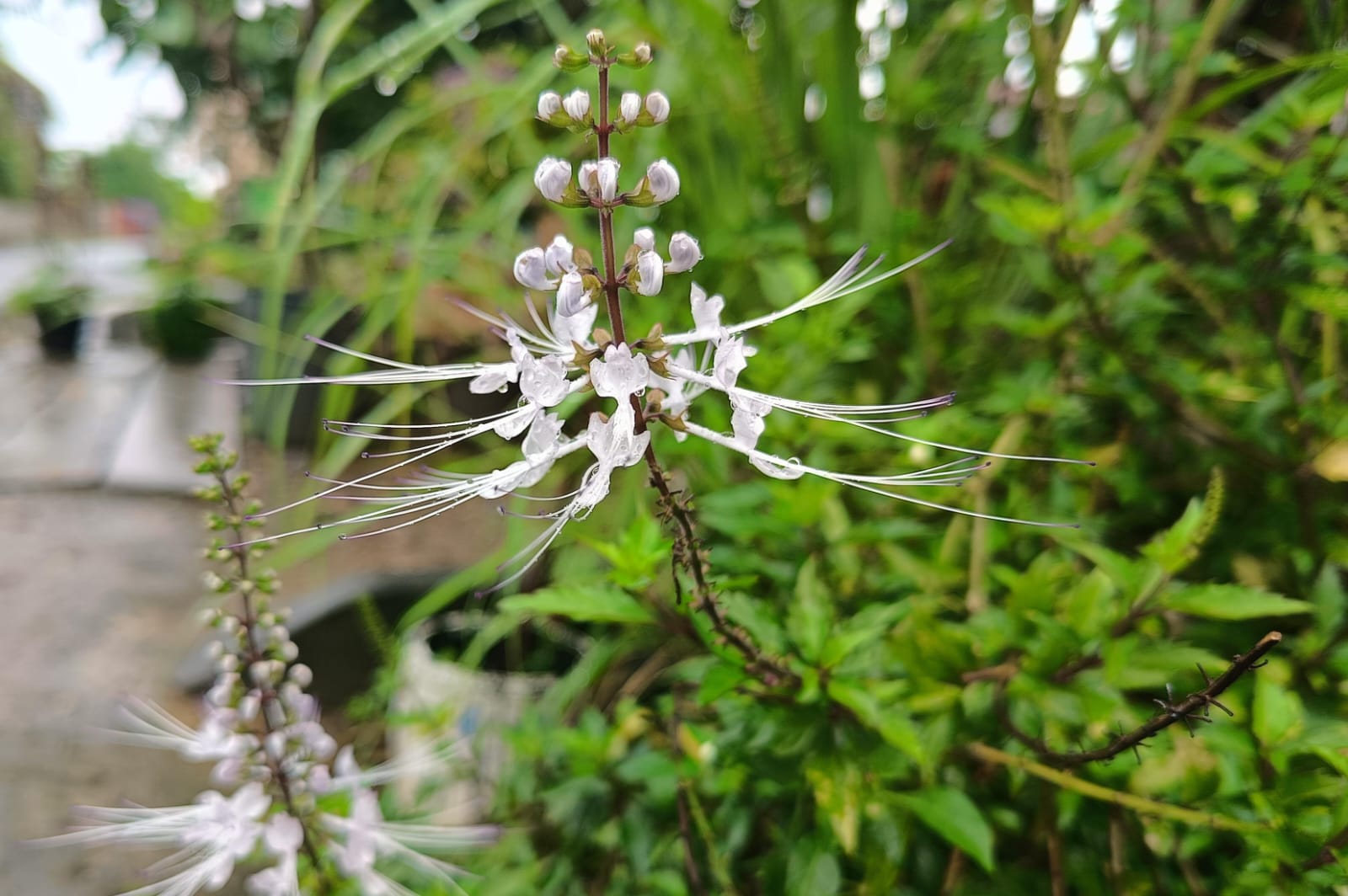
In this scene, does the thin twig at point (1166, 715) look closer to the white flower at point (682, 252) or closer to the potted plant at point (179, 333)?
the white flower at point (682, 252)

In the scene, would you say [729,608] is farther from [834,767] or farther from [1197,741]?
[1197,741]

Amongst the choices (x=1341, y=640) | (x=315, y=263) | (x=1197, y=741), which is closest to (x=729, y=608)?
(x=1197, y=741)

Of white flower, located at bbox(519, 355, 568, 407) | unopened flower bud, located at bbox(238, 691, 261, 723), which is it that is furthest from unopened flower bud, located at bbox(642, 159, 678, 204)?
unopened flower bud, located at bbox(238, 691, 261, 723)

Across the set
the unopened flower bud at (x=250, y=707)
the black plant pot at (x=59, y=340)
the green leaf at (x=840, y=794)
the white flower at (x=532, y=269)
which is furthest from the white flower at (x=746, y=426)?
the black plant pot at (x=59, y=340)

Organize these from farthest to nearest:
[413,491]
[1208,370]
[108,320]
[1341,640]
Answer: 1. [108,320]
2. [1208,370]
3. [1341,640]
4. [413,491]

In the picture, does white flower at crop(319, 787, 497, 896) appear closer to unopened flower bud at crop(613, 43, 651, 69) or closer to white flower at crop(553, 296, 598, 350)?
white flower at crop(553, 296, 598, 350)

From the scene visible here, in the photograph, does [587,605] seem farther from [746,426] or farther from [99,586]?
[99,586]

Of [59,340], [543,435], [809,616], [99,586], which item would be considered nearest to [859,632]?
[809,616]
